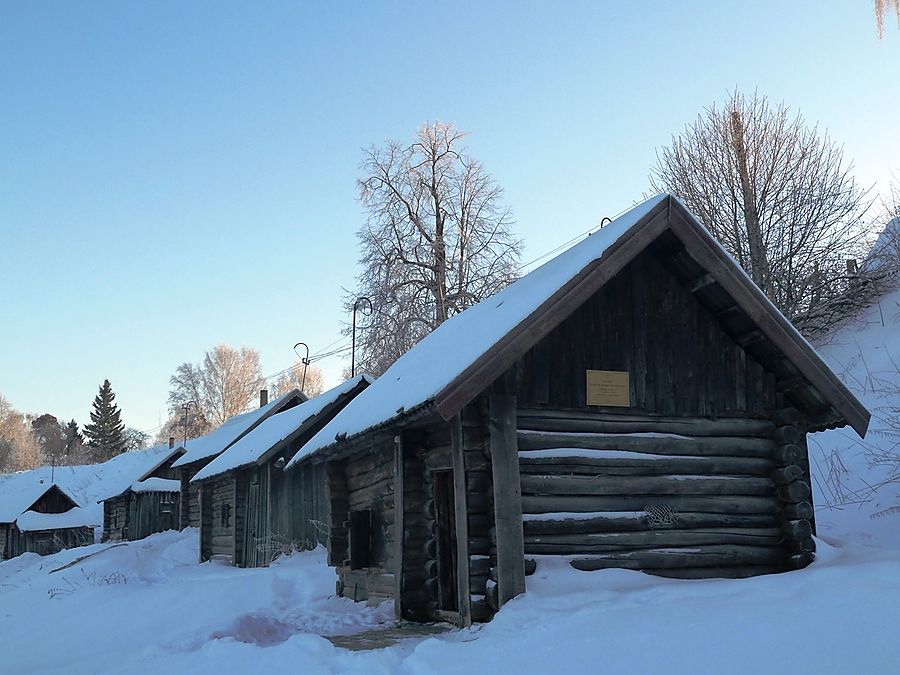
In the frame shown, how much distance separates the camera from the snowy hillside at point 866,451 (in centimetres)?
1416

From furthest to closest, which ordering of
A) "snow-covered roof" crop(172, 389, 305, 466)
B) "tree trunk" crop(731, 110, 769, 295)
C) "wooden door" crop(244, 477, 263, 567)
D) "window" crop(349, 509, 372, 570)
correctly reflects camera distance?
"snow-covered roof" crop(172, 389, 305, 466), "tree trunk" crop(731, 110, 769, 295), "wooden door" crop(244, 477, 263, 567), "window" crop(349, 509, 372, 570)

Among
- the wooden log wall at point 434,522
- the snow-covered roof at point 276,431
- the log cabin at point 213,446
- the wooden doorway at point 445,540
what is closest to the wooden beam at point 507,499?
the wooden log wall at point 434,522

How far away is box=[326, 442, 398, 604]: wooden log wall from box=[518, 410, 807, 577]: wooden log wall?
2739 millimetres

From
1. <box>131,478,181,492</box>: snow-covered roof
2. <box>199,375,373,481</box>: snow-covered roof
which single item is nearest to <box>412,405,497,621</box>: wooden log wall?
<box>199,375,373,481</box>: snow-covered roof

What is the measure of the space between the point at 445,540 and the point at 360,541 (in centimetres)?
194

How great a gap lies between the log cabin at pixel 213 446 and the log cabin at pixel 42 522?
17697 mm

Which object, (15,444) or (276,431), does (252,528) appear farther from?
(15,444)

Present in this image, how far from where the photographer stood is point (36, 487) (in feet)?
174

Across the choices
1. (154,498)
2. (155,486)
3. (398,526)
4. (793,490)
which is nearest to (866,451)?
(793,490)

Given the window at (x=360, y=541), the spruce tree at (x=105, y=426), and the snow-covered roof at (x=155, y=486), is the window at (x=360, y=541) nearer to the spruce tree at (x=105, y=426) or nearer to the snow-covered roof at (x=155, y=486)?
the snow-covered roof at (x=155, y=486)

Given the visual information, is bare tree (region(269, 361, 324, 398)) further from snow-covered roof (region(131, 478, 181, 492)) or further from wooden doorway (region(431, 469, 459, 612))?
wooden doorway (region(431, 469, 459, 612))

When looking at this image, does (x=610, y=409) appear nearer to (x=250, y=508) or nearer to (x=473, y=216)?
A: (x=250, y=508)

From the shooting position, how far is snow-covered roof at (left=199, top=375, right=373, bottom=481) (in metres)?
20.9

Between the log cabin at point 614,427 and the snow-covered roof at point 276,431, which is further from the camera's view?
the snow-covered roof at point 276,431
